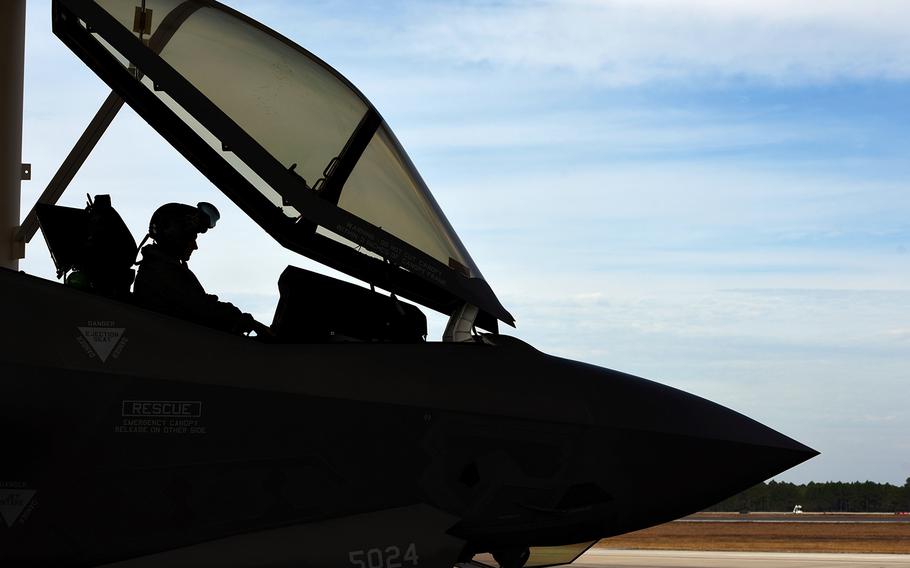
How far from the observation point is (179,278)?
6164 mm

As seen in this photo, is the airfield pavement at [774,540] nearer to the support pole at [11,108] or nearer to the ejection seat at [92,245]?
the support pole at [11,108]

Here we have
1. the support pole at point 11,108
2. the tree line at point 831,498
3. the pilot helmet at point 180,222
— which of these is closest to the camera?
the pilot helmet at point 180,222

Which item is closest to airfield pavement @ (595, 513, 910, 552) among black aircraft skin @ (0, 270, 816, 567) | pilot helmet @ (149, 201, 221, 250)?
black aircraft skin @ (0, 270, 816, 567)

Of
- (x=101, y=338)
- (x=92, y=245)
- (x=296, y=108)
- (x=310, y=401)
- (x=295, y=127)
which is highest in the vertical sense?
(x=296, y=108)

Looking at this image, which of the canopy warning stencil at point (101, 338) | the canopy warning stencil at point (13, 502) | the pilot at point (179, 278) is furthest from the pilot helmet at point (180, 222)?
the canopy warning stencil at point (13, 502)

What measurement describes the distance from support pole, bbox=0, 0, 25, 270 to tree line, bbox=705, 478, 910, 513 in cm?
8300

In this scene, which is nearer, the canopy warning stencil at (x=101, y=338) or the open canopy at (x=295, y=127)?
the canopy warning stencil at (x=101, y=338)

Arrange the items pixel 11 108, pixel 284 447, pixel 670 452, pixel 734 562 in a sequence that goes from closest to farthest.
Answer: pixel 284 447 < pixel 670 452 < pixel 11 108 < pixel 734 562

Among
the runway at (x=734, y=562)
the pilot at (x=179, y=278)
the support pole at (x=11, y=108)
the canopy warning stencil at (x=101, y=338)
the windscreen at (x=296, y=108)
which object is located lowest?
the runway at (x=734, y=562)

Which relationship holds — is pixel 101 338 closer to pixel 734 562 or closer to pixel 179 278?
pixel 179 278

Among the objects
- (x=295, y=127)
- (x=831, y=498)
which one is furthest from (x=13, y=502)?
(x=831, y=498)

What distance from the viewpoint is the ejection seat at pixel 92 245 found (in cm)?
636

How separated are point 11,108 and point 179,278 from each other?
3614 mm

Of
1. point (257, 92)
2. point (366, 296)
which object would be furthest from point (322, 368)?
point (257, 92)
